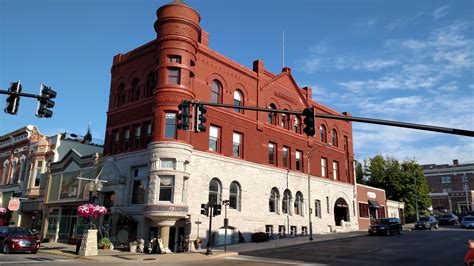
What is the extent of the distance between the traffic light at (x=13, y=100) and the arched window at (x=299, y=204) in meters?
29.5

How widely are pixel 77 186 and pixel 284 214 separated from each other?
1930cm

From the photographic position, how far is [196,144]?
2998 centimetres

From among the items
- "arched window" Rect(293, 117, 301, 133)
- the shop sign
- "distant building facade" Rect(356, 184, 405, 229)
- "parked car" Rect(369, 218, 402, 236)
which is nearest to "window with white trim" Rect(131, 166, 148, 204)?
the shop sign

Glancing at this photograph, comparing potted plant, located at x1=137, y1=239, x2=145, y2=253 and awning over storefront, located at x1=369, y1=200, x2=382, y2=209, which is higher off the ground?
awning over storefront, located at x1=369, y1=200, x2=382, y2=209

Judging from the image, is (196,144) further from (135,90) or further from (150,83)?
(135,90)

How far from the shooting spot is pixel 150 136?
2988cm

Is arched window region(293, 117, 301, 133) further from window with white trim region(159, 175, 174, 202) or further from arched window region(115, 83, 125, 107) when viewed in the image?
window with white trim region(159, 175, 174, 202)

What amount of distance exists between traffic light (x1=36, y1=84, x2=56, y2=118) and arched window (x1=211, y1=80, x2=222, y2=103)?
18.3 m

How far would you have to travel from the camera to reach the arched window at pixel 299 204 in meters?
39.4

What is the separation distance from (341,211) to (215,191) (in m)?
22.6

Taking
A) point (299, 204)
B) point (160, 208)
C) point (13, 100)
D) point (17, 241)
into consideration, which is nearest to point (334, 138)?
point (299, 204)

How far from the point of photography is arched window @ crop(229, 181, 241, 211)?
1271 inches

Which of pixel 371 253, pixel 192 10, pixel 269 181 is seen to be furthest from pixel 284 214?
pixel 192 10

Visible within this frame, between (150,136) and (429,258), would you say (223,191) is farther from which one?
(429,258)
